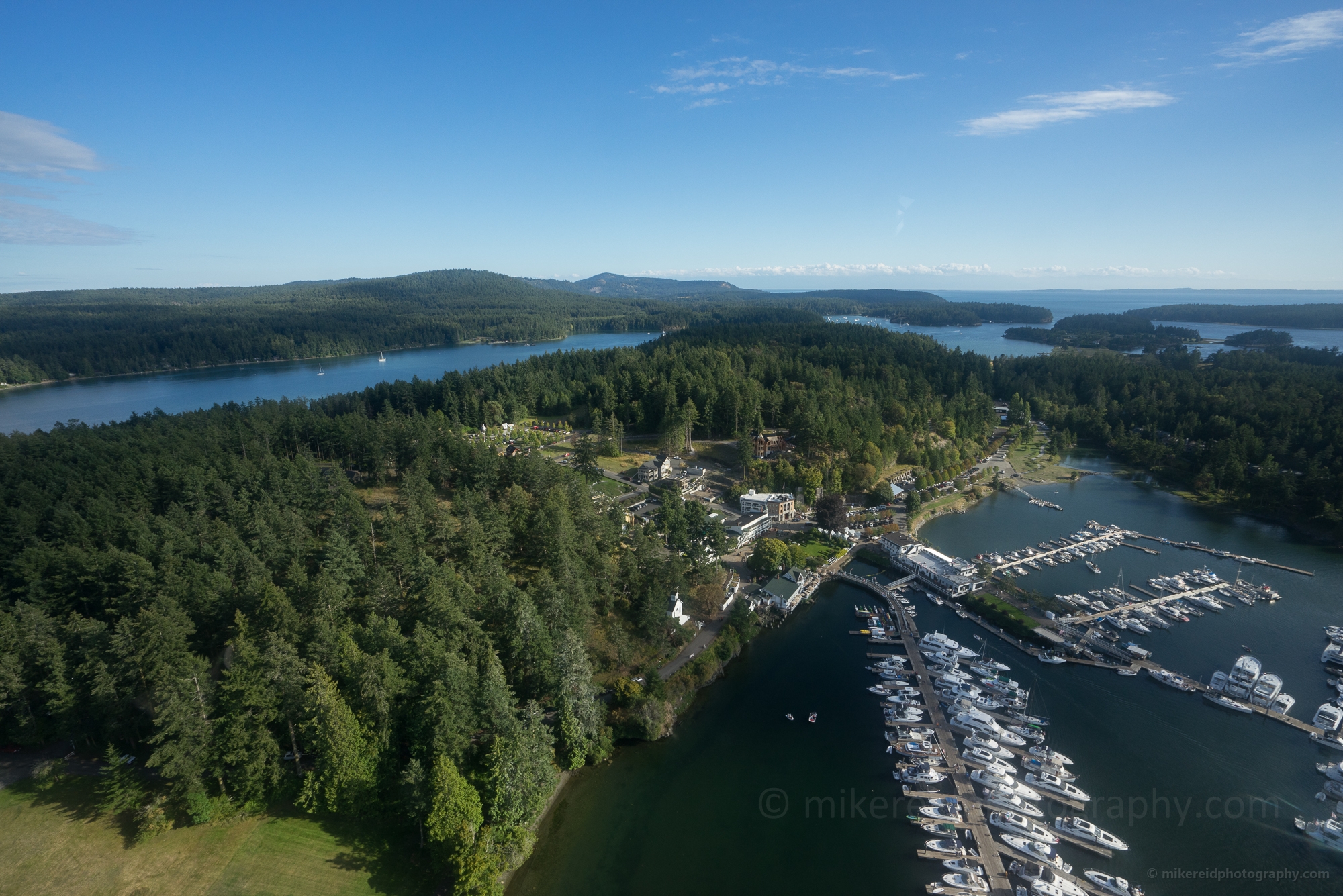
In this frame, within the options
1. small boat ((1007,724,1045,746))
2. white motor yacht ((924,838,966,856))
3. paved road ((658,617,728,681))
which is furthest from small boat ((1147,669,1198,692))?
paved road ((658,617,728,681))

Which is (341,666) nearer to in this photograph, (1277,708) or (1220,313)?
(1277,708)

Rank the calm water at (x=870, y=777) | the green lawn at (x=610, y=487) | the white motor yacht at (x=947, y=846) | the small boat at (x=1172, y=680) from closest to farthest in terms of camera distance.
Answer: the calm water at (x=870, y=777)
the white motor yacht at (x=947, y=846)
the small boat at (x=1172, y=680)
the green lawn at (x=610, y=487)

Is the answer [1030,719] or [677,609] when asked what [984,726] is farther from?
[677,609]

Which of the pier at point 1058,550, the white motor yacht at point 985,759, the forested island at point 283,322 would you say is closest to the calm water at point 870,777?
the white motor yacht at point 985,759

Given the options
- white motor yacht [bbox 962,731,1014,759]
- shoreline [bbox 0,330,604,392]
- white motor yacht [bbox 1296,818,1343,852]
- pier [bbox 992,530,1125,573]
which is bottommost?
white motor yacht [bbox 1296,818,1343,852]

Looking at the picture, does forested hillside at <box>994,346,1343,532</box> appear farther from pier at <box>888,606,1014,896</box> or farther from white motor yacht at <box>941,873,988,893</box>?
white motor yacht at <box>941,873,988,893</box>

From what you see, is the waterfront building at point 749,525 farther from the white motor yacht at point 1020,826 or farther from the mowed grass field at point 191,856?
the mowed grass field at point 191,856

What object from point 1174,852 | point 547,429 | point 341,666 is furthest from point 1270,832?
point 547,429

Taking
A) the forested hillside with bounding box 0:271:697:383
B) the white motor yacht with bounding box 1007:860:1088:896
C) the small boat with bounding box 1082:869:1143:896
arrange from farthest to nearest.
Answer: the forested hillside with bounding box 0:271:697:383 → the small boat with bounding box 1082:869:1143:896 → the white motor yacht with bounding box 1007:860:1088:896
